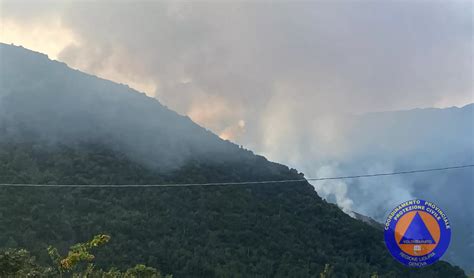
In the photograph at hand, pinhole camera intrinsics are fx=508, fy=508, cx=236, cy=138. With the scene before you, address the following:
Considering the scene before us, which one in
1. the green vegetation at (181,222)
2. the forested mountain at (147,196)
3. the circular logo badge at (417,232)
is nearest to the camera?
the circular logo badge at (417,232)

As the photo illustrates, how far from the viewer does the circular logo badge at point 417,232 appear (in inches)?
474

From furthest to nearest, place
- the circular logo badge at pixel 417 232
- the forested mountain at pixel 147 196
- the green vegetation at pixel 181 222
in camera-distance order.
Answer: the forested mountain at pixel 147 196 < the green vegetation at pixel 181 222 < the circular logo badge at pixel 417 232

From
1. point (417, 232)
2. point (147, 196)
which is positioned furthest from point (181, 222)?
point (417, 232)

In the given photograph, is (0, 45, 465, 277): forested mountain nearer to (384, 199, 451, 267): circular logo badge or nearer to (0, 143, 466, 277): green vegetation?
(0, 143, 466, 277): green vegetation

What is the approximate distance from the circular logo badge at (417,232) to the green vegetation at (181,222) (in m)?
26.6

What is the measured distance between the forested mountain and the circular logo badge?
95.6ft

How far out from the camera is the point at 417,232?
1220 cm

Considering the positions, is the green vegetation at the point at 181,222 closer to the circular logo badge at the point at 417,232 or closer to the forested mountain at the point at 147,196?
the forested mountain at the point at 147,196

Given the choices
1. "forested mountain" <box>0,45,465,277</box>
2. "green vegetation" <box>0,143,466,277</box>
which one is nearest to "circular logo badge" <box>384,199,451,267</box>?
"green vegetation" <box>0,143,466,277</box>

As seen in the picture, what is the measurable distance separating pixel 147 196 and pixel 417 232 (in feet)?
145

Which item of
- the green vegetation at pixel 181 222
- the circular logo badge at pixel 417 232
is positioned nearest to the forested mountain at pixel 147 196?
the green vegetation at pixel 181 222

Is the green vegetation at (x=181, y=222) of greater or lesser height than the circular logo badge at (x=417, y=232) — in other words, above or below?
above

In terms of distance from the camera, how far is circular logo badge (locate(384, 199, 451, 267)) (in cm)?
1205

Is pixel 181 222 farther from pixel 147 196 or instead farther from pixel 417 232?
pixel 417 232
